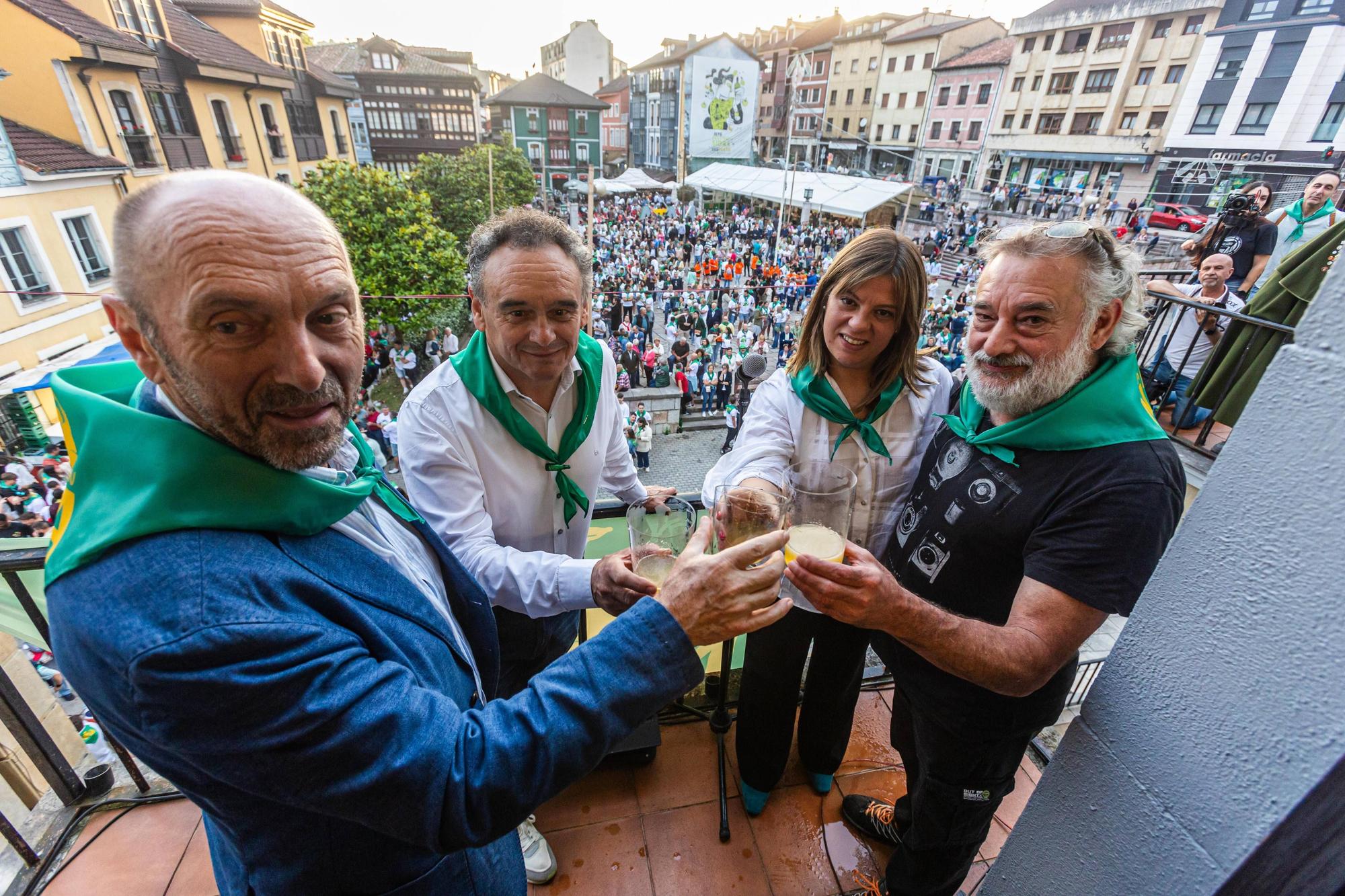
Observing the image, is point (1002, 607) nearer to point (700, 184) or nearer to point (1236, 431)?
point (1236, 431)

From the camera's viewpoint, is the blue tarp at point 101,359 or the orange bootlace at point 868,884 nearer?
the blue tarp at point 101,359

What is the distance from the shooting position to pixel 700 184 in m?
34.4

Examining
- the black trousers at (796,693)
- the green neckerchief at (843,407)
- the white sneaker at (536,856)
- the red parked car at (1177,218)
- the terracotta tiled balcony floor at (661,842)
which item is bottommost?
the terracotta tiled balcony floor at (661,842)

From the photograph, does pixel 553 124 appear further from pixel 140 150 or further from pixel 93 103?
pixel 93 103

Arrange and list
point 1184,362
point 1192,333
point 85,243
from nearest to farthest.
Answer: point 1184,362, point 1192,333, point 85,243

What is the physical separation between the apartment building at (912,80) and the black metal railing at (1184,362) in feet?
140

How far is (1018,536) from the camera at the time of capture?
5.50 feet

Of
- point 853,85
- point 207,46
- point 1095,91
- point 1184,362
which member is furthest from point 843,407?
point 853,85

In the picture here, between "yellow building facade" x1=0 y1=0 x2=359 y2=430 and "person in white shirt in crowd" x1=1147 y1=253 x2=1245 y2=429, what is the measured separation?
11.7m

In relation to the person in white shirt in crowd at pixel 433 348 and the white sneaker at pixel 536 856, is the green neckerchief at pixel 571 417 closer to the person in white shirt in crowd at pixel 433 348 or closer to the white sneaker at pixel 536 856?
the white sneaker at pixel 536 856

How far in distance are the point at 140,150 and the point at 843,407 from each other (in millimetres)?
22306

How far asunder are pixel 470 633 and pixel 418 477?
1.96 ft

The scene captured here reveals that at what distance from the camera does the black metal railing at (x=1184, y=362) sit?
192 inches

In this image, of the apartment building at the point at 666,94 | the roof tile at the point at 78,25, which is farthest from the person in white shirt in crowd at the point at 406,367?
the apartment building at the point at 666,94
